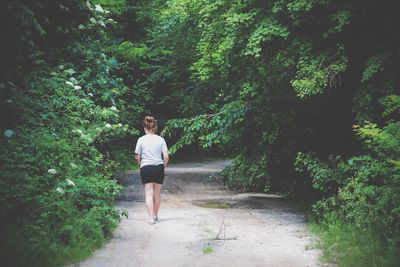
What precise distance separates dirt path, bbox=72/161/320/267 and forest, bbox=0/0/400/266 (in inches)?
15.4

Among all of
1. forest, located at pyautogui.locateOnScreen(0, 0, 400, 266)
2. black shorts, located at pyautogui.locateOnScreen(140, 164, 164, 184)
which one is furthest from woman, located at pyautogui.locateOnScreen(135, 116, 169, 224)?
forest, located at pyautogui.locateOnScreen(0, 0, 400, 266)

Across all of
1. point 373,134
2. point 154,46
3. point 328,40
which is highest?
point 154,46

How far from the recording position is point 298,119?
40.2 feet

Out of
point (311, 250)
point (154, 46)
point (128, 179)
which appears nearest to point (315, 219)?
point (311, 250)

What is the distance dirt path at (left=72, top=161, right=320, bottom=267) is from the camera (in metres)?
6.97

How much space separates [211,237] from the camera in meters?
8.44

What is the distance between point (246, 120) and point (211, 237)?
5827 millimetres

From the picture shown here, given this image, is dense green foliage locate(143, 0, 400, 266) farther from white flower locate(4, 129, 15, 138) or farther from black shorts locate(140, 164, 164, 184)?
white flower locate(4, 129, 15, 138)

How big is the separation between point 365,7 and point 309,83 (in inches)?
71.8

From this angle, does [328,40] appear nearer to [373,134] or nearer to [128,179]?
[373,134]

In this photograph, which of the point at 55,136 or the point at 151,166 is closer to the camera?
the point at 55,136

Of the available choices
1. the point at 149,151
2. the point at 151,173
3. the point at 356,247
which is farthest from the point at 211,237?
the point at 356,247

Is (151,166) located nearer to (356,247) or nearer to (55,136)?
(55,136)

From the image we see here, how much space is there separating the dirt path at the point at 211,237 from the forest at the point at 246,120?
0.39m
